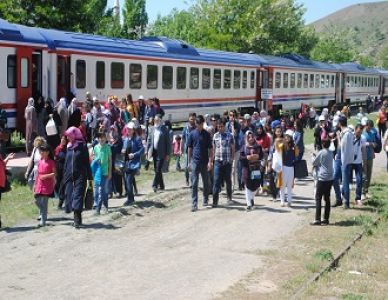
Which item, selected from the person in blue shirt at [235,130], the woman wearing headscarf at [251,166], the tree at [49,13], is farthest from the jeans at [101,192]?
the tree at [49,13]

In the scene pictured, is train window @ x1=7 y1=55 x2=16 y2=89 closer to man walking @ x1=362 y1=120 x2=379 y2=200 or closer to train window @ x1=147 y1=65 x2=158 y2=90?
train window @ x1=147 y1=65 x2=158 y2=90

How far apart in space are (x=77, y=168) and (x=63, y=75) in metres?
9.15

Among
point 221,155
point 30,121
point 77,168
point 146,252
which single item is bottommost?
point 146,252

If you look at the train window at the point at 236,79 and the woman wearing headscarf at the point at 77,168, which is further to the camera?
the train window at the point at 236,79

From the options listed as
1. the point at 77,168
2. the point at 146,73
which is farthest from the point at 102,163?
the point at 146,73

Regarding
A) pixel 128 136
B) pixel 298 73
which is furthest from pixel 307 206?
pixel 298 73

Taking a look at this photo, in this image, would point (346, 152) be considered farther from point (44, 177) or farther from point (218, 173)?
point (44, 177)

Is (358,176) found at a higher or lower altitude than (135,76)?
lower

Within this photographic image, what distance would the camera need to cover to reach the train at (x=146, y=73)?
58.9 feet

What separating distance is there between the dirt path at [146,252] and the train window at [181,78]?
1346 cm

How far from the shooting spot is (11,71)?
17656 millimetres

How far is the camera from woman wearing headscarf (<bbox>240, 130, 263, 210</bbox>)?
13.0m

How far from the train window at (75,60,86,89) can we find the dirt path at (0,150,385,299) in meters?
7.72

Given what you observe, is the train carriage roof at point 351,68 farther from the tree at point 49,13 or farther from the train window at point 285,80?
the tree at point 49,13
